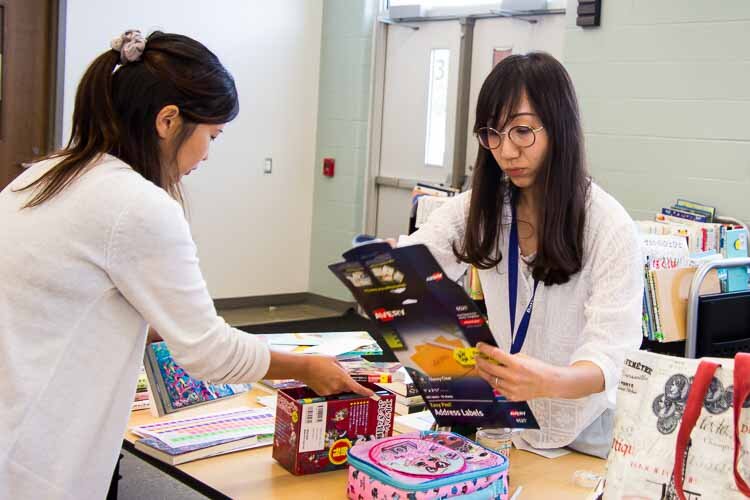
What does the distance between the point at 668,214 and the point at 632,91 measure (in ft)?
2.47

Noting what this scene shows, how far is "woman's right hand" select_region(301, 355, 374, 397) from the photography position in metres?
1.61

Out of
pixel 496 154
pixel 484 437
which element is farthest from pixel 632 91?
pixel 484 437

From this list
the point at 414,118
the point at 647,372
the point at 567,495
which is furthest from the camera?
the point at 414,118

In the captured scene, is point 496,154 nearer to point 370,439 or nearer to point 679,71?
point 370,439

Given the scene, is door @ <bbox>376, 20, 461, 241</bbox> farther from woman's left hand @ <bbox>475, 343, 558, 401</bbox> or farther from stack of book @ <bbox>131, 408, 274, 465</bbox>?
woman's left hand @ <bbox>475, 343, 558, 401</bbox>

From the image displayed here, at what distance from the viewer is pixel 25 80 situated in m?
5.45

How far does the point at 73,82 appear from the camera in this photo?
18.5 feet

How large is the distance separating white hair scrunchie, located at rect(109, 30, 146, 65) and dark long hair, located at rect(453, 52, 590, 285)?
2.22 ft

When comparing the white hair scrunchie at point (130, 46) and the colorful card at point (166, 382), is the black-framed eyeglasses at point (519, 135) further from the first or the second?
the colorful card at point (166, 382)

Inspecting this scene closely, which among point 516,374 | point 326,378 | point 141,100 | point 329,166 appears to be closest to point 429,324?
point 516,374

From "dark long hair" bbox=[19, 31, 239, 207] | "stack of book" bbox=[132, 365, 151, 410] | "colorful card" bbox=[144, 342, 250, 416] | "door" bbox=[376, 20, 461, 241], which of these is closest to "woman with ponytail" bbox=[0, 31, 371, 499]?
"dark long hair" bbox=[19, 31, 239, 207]

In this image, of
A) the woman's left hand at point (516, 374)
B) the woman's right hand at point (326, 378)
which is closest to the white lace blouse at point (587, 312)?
the woman's left hand at point (516, 374)

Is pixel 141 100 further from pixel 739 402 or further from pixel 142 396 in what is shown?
pixel 739 402

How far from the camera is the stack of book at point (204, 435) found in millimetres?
1666
